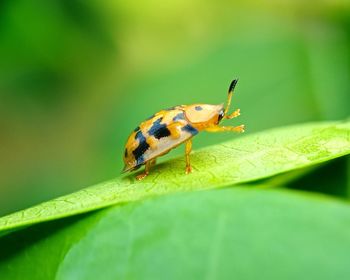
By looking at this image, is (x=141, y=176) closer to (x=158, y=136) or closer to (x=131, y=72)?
(x=158, y=136)

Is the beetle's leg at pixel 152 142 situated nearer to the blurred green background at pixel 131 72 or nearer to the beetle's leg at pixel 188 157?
the beetle's leg at pixel 188 157

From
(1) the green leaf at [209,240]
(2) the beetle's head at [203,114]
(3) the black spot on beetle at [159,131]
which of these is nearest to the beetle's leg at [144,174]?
(3) the black spot on beetle at [159,131]

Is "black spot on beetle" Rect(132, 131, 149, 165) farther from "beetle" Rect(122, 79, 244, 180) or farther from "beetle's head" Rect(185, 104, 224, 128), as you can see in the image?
"beetle's head" Rect(185, 104, 224, 128)

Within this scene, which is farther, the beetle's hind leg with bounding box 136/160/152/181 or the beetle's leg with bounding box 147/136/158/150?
the beetle's leg with bounding box 147/136/158/150

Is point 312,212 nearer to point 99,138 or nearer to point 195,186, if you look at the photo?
point 195,186

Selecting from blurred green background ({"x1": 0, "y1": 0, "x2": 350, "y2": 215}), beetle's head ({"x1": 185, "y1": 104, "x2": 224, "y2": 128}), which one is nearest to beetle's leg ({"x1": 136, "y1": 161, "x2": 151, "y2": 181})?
beetle's head ({"x1": 185, "y1": 104, "x2": 224, "y2": 128})

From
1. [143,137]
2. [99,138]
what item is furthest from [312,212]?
[99,138]

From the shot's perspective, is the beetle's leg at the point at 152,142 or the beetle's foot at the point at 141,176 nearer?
the beetle's foot at the point at 141,176
